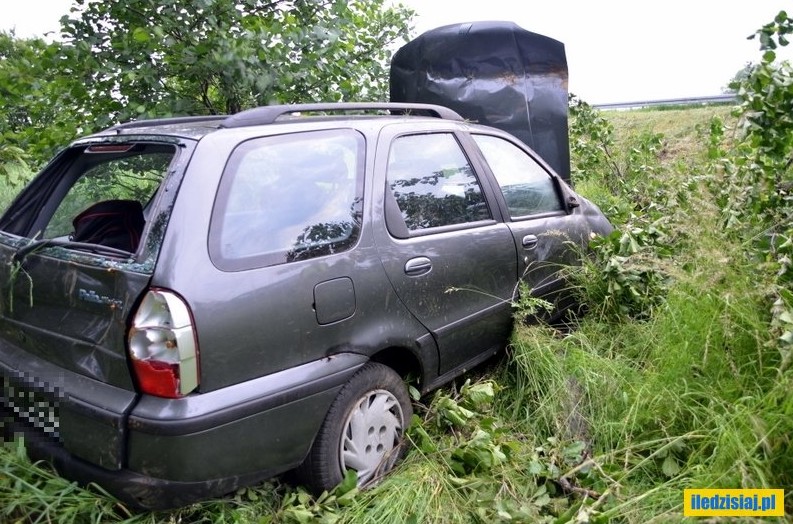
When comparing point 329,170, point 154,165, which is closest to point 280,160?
point 329,170

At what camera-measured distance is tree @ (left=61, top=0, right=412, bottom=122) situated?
3914mm

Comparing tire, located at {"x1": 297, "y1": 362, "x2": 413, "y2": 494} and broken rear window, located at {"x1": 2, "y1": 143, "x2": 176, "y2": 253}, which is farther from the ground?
broken rear window, located at {"x1": 2, "y1": 143, "x2": 176, "y2": 253}

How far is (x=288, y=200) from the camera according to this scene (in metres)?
2.25

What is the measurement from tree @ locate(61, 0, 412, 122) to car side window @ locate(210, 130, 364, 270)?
180 cm

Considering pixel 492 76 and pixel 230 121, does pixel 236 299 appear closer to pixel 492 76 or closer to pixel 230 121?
pixel 230 121

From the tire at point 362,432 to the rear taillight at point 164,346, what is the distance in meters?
0.62

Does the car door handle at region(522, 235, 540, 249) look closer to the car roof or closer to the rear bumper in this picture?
the car roof

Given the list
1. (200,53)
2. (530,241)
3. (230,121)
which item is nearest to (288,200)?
(230,121)

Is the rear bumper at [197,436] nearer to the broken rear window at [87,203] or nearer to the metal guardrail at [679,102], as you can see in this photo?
the broken rear window at [87,203]

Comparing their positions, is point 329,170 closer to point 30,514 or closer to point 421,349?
point 421,349

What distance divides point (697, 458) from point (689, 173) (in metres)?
3.20

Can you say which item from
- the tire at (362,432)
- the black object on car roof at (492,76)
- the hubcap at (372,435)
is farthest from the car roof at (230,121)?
the black object on car roof at (492,76)

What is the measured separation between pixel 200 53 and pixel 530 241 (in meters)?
2.52

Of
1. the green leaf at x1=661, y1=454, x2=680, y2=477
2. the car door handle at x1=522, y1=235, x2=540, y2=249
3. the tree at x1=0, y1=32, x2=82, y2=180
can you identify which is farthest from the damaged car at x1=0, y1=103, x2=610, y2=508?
the tree at x1=0, y1=32, x2=82, y2=180
